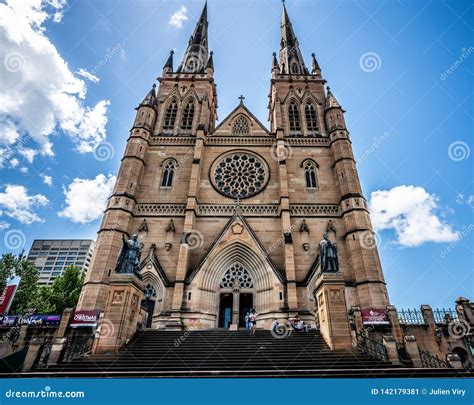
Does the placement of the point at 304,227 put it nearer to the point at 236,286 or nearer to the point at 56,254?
the point at 236,286

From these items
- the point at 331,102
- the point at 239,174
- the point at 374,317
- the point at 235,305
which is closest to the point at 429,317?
the point at 374,317

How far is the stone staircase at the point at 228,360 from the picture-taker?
6.67m

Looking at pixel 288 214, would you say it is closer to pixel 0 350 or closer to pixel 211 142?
pixel 211 142

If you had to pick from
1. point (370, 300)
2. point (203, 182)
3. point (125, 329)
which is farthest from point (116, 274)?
point (370, 300)

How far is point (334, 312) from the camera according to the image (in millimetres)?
9766

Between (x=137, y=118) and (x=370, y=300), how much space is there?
21624mm

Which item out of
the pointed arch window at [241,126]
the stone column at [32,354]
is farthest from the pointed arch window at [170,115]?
the stone column at [32,354]

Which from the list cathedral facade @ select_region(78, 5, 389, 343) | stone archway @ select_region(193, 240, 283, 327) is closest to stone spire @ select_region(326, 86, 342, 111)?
cathedral facade @ select_region(78, 5, 389, 343)

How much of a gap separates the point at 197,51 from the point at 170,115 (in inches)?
466

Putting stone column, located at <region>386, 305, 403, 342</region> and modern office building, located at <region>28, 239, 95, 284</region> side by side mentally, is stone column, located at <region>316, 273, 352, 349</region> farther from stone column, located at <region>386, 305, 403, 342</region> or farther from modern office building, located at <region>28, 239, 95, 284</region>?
modern office building, located at <region>28, 239, 95, 284</region>

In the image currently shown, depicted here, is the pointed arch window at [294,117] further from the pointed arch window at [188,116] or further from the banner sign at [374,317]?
the banner sign at [374,317]

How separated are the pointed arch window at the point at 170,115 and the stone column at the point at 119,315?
1640cm

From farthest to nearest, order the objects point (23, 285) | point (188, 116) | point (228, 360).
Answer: point (23, 285)
point (188, 116)
point (228, 360)

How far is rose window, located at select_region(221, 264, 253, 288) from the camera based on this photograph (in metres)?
17.4
